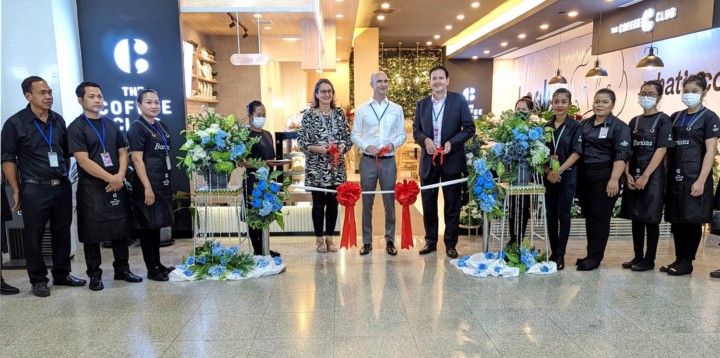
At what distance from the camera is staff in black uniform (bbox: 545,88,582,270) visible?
382 centimetres

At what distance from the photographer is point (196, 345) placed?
9.00 ft

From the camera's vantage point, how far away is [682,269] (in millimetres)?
3881

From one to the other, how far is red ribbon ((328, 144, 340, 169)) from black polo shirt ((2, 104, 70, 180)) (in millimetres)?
2136

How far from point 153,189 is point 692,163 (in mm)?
4220

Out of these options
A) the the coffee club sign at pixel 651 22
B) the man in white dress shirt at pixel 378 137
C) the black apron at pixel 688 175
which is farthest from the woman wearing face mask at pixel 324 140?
the the coffee club sign at pixel 651 22

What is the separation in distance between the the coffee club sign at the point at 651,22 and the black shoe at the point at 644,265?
3.69 metres

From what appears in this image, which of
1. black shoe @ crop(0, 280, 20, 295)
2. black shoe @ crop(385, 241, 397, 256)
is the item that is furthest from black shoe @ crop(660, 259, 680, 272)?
black shoe @ crop(0, 280, 20, 295)

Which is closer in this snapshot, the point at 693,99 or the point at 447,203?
the point at 693,99

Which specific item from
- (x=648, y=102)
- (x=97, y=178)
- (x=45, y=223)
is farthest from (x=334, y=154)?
(x=648, y=102)

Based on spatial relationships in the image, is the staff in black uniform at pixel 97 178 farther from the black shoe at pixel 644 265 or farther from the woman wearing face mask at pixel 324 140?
the black shoe at pixel 644 265

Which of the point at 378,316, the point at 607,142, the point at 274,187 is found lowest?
the point at 378,316

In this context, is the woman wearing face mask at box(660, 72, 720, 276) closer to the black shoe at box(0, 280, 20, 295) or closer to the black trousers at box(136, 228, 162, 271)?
the black trousers at box(136, 228, 162, 271)

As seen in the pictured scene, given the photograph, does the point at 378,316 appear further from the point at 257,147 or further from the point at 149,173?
the point at 149,173

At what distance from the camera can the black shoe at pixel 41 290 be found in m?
3.54
